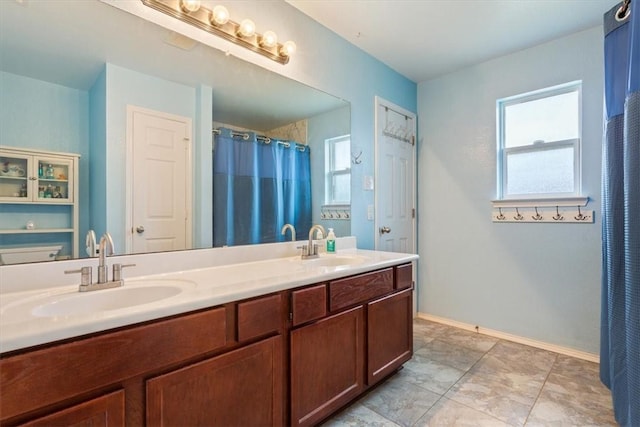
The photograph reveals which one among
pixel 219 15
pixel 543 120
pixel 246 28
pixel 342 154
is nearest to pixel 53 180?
pixel 219 15

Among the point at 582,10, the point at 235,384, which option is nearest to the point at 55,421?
the point at 235,384

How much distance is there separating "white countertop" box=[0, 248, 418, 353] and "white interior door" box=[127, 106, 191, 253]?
0.17m

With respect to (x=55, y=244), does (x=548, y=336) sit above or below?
below

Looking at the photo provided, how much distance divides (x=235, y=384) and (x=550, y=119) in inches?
114

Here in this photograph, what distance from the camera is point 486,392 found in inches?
72.8

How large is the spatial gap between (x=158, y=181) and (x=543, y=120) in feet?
9.31

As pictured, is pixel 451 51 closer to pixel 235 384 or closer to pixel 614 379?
pixel 614 379

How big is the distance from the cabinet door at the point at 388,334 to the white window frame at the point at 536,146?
1398 mm

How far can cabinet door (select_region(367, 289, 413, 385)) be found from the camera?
68.6 inches

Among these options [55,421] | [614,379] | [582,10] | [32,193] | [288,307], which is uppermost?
[582,10]

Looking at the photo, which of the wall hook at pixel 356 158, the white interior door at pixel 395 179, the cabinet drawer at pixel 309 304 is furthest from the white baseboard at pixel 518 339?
the cabinet drawer at pixel 309 304

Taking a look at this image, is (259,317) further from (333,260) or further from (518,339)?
(518,339)

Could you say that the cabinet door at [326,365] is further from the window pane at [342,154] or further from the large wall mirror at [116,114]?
Answer: the window pane at [342,154]

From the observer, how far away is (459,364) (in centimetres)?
220
